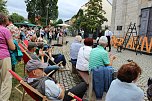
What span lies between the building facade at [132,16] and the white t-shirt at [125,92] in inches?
718

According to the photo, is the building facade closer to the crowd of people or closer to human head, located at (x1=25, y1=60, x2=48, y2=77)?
the crowd of people

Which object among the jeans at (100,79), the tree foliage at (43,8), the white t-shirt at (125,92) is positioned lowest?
the jeans at (100,79)

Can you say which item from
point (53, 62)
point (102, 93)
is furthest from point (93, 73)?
point (53, 62)

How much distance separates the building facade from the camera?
21156 mm

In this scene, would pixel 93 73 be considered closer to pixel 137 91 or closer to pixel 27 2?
pixel 137 91

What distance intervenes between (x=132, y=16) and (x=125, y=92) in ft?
74.2

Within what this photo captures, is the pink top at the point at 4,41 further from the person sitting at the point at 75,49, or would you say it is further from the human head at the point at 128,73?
the person sitting at the point at 75,49

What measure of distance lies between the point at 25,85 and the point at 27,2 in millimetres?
66765

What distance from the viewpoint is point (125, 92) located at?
123 inches

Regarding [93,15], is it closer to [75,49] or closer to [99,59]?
[75,49]

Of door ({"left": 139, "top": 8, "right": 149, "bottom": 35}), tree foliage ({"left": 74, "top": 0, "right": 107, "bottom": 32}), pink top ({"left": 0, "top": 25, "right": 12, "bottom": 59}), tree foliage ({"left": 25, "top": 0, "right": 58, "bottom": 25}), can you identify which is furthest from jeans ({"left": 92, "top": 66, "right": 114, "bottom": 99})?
→ tree foliage ({"left": 25, "top": 0, "right": 58, "bottom": 25})

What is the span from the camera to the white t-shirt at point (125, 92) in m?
3.09

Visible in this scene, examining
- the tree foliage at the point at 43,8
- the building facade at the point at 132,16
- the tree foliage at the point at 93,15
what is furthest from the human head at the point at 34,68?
the tree foliage at the point at 43,8

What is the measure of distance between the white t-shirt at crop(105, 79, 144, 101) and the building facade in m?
18.2
